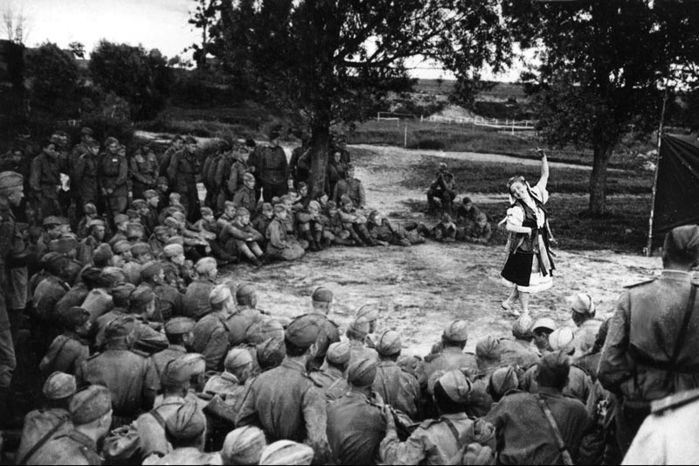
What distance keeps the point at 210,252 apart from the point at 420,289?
A: 3539mm

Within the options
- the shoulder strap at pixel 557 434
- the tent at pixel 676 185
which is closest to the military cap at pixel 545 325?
the shoulder strap at pixel 557 434

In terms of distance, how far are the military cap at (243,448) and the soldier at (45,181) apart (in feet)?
31.7

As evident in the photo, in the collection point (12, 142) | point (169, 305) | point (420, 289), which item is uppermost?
point (12, 142)

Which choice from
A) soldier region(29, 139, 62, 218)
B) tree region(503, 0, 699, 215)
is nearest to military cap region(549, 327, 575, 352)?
soldier region(29, 139, 62, 218)

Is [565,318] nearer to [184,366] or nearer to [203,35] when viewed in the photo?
[184,366]

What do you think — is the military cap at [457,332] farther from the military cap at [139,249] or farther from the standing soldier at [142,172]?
the standing soldier at [142,172]

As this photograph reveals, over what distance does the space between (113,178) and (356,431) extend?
31.2 ft

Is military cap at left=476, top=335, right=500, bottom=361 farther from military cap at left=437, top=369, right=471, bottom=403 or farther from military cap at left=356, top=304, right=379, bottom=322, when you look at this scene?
military cap at left=437, top=369, right=471, bottom=403

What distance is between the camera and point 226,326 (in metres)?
6.23

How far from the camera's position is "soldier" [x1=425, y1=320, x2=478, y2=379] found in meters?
5.44

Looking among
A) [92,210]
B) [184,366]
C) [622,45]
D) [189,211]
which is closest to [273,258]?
[189,211]

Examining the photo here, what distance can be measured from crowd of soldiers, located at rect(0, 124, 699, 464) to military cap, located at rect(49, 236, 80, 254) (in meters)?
0.03

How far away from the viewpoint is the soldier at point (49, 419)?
3.70 metres

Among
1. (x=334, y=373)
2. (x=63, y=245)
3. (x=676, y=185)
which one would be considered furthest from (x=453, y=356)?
(x=676, y=185)
